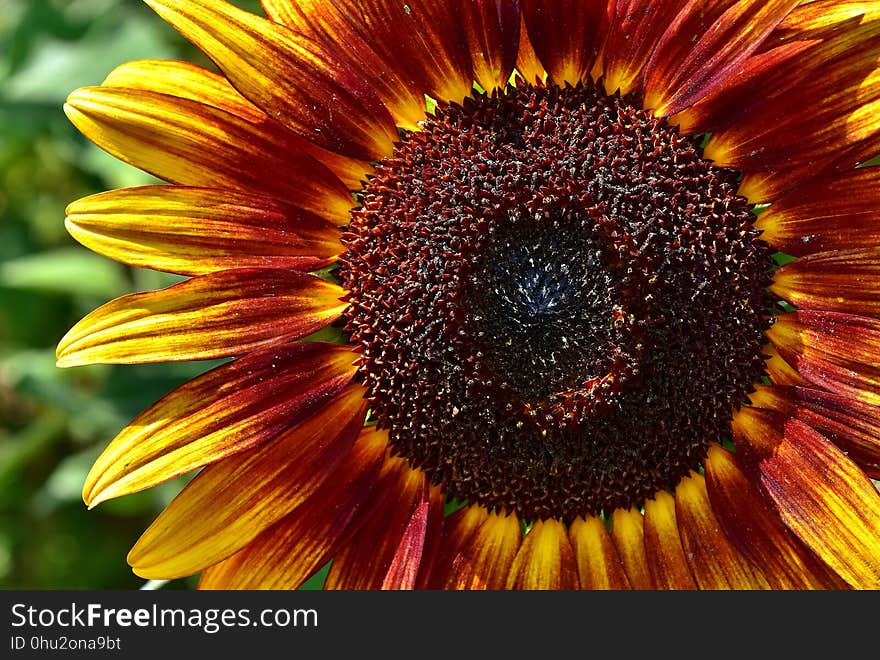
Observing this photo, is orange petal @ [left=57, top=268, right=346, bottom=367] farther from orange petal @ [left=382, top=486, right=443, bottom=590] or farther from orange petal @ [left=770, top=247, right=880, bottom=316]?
orange petal @ [left=770, top=247, right=880, bottom=316]

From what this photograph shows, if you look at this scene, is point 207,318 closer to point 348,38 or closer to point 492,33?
point 348,38

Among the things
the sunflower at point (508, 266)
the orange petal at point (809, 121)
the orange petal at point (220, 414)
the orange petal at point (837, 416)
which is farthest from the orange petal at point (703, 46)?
the orange petal at point (220, 414)

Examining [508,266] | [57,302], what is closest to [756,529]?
[508,266]

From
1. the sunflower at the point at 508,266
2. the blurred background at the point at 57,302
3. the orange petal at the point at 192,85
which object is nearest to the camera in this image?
the sunflower at the point at 508,266

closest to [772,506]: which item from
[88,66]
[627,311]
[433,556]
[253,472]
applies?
[627,311]

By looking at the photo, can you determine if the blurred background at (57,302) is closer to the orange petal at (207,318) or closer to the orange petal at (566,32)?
the orange petal at (207,318)

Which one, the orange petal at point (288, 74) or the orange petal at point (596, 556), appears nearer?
the orange petal at point (288, 74)

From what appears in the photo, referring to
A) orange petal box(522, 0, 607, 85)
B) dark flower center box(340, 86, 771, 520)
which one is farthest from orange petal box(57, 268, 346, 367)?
orange petal box(522, 0, 607, 85)
